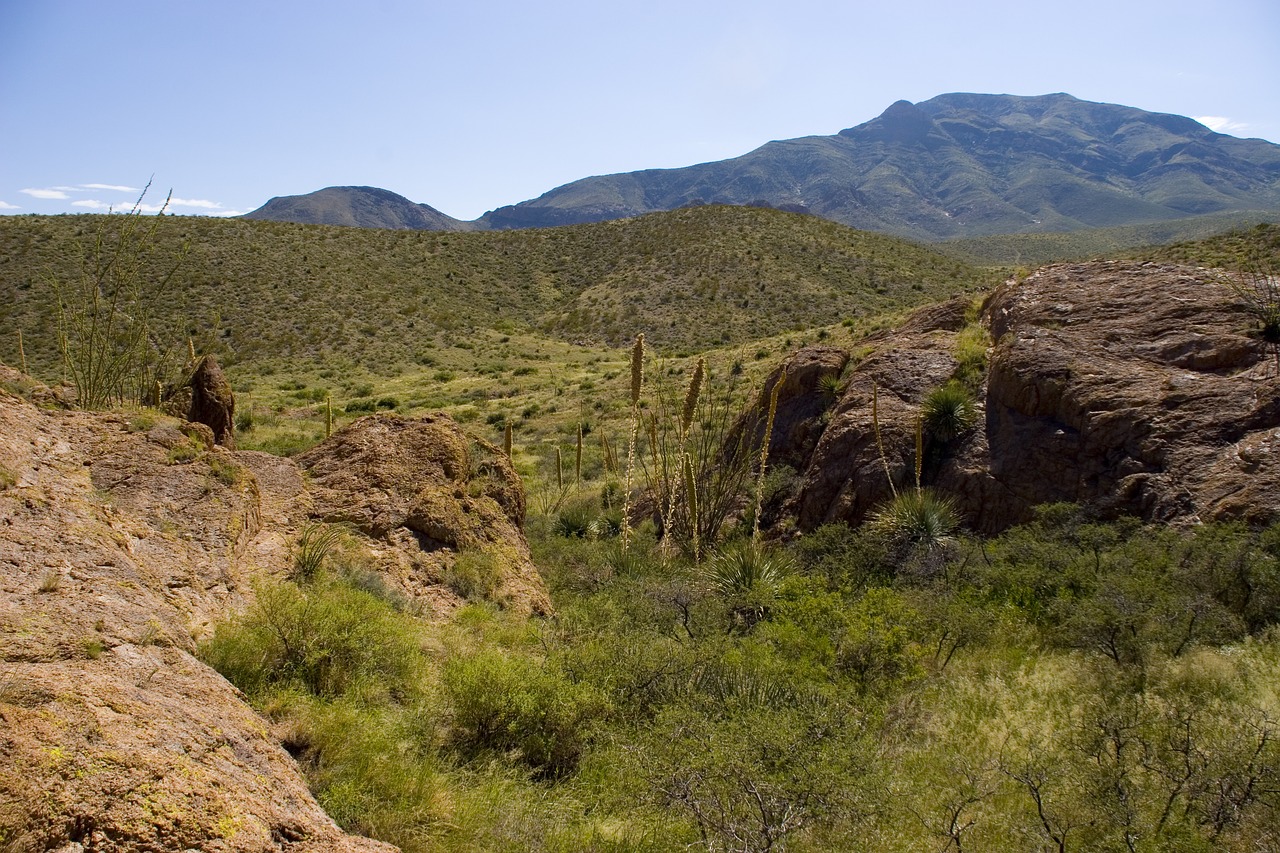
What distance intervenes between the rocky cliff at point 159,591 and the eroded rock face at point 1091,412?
17.8 feet

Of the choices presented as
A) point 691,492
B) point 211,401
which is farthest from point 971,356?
point 211,401

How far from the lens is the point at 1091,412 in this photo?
10211 millimetres

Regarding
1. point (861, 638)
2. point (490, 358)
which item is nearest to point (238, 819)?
point (861, 638)

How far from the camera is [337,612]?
19.4 ft

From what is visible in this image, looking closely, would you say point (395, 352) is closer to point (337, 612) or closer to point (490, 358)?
point (490, 358)

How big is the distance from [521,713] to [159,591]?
242 cm

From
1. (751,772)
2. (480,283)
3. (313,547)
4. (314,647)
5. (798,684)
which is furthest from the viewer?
(480,283)

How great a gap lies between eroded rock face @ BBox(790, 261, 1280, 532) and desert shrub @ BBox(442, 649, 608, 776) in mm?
6432

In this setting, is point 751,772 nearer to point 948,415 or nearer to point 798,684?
point 798,684

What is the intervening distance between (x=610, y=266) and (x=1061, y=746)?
59672 mm

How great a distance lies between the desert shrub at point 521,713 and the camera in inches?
216

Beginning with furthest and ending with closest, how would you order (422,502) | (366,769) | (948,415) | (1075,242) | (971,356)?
(1075,242) → (971,356) → (948,415) → (422,502) → (366,769)

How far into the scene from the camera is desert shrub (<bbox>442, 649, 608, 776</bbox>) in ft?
18.0

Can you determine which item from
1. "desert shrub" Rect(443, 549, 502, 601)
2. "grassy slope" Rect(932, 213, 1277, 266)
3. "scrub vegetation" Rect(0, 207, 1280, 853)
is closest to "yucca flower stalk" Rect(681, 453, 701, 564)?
"scrub vegetation" Rect(0, 207, 1280, 853)
